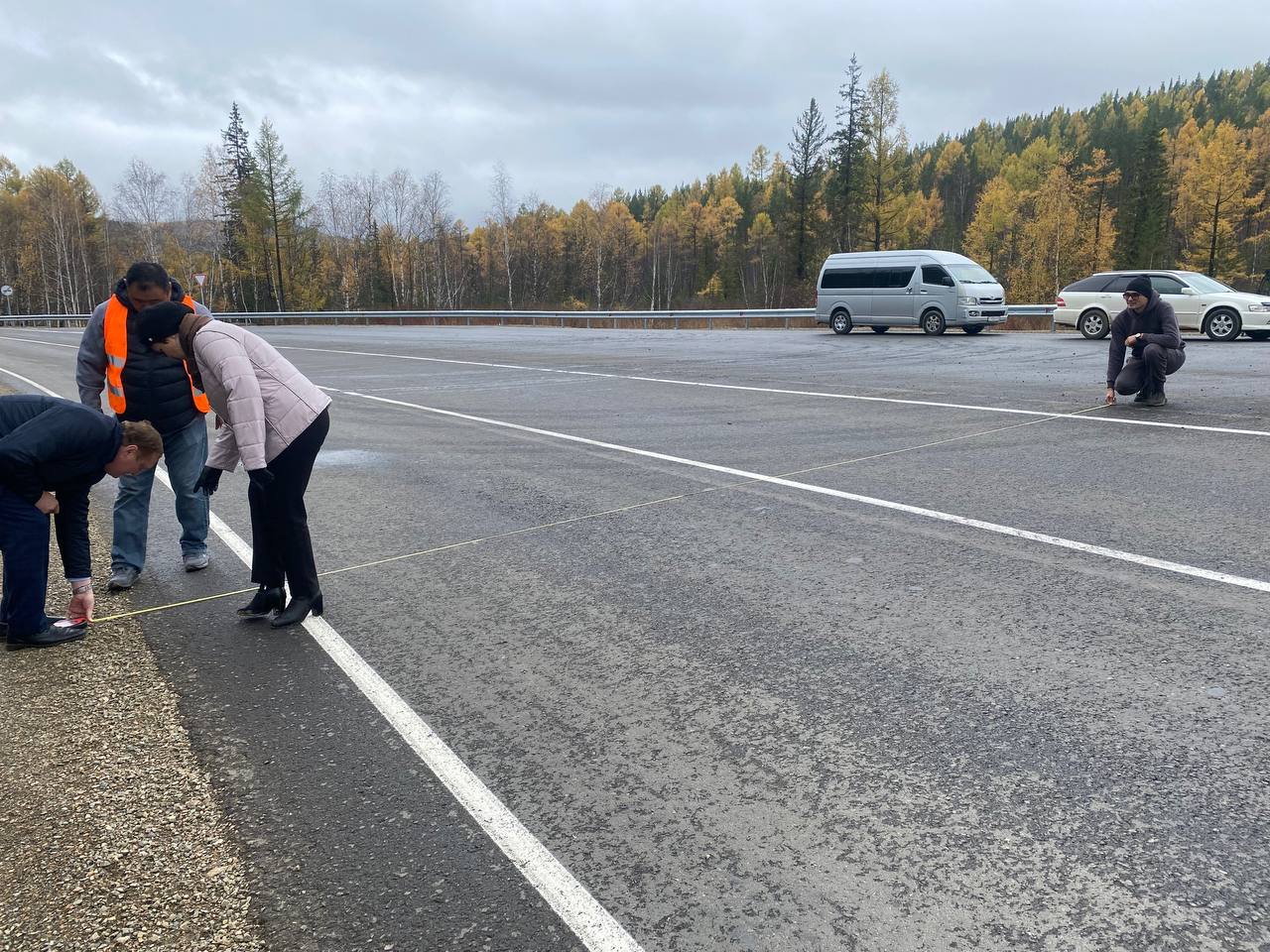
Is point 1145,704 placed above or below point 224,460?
below

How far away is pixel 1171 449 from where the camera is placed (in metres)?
8.03

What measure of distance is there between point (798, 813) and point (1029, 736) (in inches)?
38.9

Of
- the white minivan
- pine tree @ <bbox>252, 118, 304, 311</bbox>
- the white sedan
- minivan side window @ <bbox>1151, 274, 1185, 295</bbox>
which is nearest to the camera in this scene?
the white sedan

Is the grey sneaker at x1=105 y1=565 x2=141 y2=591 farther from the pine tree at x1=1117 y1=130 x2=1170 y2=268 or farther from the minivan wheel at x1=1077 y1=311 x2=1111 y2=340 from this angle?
the pine tree at x1=1117 y1=130 x2=1170 y2=268

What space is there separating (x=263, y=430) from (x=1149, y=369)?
1006 centimetres

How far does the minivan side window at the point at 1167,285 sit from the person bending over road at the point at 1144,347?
463 inches

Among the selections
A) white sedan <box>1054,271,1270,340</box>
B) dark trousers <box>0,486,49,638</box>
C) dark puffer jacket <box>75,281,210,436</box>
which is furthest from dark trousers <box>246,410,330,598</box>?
white sedan <box>1054,271,1270,340</box>

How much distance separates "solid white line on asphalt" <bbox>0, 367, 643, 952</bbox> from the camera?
2271 mm

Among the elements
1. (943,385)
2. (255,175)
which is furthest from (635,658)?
(255,175)

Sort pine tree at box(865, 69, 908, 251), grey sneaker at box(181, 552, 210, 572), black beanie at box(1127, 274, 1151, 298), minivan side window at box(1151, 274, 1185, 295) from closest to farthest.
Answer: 1. grey sneaker at box(181, 552, 210, 572)
2. black beanie at box(1127, 274, 1151, 298)
3. minivan side window at box(1151, 274, 1185, 295)
4. pine tree at box(865, 69, 908, 251)

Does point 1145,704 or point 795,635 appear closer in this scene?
point 1145,704

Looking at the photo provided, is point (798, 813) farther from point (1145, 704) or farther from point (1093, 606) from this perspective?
point (1093, 606)

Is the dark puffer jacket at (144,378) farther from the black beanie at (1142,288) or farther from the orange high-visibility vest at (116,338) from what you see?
the black beanie at (1142,288)

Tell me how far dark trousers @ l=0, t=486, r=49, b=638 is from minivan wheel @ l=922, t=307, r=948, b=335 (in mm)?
23905
